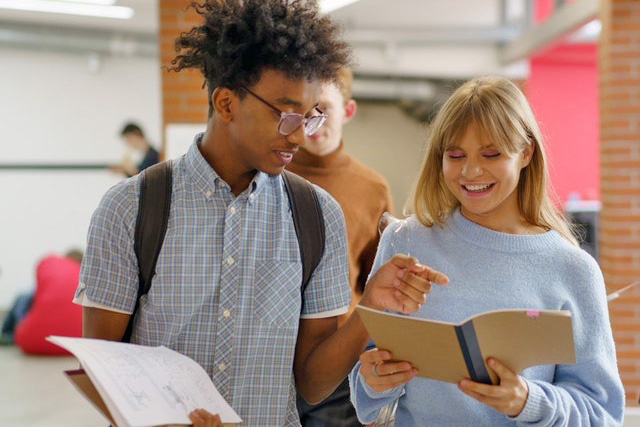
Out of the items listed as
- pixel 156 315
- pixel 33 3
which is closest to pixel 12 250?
pixel 33 3

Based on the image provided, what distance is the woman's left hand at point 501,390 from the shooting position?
149 cm

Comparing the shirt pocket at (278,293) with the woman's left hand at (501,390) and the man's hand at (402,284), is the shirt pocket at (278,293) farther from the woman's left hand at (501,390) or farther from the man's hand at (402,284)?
the woman's left hand at (501,390)

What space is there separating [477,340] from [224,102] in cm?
72

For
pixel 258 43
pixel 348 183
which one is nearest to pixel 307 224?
pixel 258 43

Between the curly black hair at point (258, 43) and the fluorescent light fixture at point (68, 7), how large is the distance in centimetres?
739

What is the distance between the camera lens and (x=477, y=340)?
1.42 metres

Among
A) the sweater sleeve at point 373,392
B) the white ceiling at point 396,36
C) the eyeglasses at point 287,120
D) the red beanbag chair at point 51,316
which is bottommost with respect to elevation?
the red beanbag chair at point 51,316

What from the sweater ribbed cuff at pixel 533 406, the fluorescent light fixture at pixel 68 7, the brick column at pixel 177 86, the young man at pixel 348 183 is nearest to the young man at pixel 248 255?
the sweater ribbed cuff at pixel 533 406

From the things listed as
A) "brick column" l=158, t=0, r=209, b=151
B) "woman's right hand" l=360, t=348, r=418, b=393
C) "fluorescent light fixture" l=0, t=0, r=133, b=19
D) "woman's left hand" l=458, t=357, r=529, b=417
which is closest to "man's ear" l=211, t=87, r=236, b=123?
"woman's right hand" l=360, t=348, r=418, b=393

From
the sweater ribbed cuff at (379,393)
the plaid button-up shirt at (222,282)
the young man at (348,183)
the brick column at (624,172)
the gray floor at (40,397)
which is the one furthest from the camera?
the gray floor at (40,397)

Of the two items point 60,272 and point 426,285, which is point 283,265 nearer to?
point 426,285

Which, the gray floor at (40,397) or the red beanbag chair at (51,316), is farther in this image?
the red beanbag chair at (51,316)

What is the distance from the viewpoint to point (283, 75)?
1.66 metres

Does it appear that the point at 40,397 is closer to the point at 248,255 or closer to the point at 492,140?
the point at 248,255
